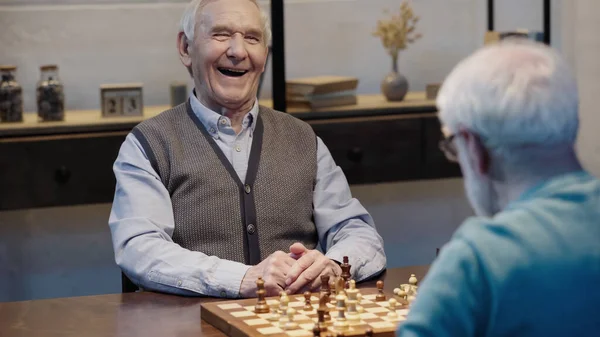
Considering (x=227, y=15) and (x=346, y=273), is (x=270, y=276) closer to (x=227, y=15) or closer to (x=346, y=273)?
(x=346, y=273)

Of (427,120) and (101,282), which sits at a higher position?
(427,120)

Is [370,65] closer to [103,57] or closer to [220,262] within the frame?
[103,57]

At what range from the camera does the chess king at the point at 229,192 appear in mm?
2346

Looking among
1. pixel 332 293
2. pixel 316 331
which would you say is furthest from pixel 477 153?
pixel 332 293

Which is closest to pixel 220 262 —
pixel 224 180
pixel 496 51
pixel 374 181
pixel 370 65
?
pixel 224 180

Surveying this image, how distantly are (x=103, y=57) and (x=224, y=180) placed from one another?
1.74 meters

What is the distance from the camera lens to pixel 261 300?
207 centimetres

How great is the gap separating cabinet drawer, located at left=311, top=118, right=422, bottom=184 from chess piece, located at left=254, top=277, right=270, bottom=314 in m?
2.05

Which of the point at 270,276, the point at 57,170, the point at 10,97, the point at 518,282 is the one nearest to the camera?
the point at 518,282

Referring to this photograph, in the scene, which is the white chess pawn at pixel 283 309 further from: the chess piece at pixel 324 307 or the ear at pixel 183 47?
the ear at pixel 183 47

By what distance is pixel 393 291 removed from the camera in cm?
226

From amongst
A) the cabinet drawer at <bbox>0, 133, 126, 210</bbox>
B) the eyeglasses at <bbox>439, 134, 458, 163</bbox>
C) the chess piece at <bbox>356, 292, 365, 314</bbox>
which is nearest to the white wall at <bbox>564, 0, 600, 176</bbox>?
the cabinet drawer at <bbox>0, 133, 126, 210</bbox>

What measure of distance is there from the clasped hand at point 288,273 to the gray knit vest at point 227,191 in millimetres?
242

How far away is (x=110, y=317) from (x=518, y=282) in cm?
103
